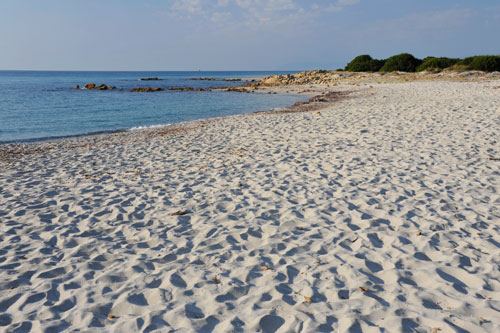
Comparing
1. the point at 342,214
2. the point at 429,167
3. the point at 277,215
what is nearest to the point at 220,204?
the point at 277,215

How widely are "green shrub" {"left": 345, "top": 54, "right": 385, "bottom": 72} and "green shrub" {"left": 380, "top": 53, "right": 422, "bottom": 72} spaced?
384 centimetres

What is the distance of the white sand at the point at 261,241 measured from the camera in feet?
10.7

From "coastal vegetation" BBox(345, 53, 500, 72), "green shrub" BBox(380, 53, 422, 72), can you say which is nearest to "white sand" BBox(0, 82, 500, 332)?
"coastal vegetation" BBox(345, 53, 500, 72)

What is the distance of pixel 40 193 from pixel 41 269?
316 centimetres

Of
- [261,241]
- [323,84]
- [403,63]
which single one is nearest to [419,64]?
[403,63]

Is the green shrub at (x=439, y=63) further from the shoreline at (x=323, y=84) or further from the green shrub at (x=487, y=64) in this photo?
the shoreline at (x=323, y=84)

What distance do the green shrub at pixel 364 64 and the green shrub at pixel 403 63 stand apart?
384 cm

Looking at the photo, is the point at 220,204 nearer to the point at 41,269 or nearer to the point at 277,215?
the point at 277,215

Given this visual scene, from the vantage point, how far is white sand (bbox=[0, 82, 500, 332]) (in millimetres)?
3250

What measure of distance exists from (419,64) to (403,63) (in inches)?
108

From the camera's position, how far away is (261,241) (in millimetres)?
4645

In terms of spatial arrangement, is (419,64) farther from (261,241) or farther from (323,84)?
(261,241)

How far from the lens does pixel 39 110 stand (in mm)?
24172

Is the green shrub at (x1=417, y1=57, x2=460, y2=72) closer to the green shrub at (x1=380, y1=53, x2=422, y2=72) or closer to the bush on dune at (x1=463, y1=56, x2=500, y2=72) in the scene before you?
the green shrub at (x1=380, y1=53, x2=422, y2=72)
